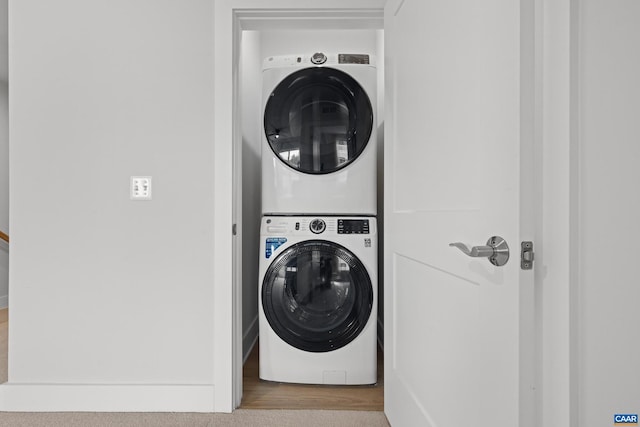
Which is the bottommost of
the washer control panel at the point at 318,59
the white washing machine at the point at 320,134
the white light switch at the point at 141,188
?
the white light switch at the point at 141,188

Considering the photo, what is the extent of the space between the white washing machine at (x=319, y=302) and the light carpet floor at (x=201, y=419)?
0.27 m

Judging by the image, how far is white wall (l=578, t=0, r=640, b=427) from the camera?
0.61 m

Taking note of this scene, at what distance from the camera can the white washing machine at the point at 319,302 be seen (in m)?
1.98

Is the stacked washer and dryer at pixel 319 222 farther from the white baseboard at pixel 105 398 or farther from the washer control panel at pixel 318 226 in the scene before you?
the white baseboard at pixel 105 398

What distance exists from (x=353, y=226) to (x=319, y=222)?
186 mm

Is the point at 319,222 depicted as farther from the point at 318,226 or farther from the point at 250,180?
the point at 250,180

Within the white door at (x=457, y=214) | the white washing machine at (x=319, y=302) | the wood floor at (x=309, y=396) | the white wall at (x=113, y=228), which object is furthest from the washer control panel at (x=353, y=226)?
the wood floor at (x=309, y=396)

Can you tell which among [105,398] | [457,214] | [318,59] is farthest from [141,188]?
[457,214]

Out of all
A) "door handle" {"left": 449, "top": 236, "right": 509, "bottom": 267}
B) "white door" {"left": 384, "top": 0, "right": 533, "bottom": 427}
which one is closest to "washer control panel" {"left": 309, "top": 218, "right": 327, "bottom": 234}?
"white door" {"left": 384, "top": 0, "right": 533, "bottom": 427}

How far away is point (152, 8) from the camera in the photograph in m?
1.72

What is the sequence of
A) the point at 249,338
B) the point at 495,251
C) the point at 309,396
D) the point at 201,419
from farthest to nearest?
the point at 249,338
the point at 309,396
the point at 201,419
the point at 495,251

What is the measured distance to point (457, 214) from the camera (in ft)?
3.09

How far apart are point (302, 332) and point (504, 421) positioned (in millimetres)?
1342

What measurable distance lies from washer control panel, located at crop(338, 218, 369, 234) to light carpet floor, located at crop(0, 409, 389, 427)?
88 centimetres
